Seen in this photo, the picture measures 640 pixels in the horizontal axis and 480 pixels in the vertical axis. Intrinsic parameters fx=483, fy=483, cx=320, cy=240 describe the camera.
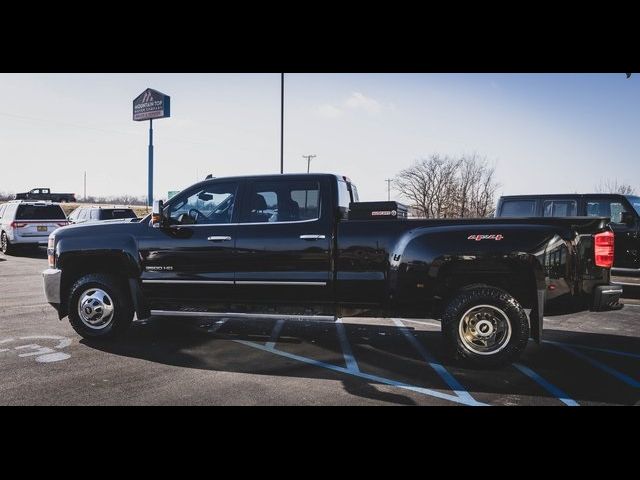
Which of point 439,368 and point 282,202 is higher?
point 282,202

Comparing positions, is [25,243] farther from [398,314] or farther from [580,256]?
[580,256]

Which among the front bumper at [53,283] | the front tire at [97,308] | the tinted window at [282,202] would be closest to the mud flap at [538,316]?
the tinted window at [282,202]

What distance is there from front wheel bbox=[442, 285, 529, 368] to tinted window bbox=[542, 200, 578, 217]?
264 inches

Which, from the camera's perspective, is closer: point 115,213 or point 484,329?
point 484,329

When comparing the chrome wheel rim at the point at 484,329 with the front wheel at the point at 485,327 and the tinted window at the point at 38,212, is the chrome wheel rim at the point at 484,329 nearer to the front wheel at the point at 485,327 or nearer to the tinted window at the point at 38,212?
the front wheel at the point at 485,327

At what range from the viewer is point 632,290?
9.98m

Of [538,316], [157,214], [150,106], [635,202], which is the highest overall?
[150,106]

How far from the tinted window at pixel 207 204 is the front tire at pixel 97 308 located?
3.86ft

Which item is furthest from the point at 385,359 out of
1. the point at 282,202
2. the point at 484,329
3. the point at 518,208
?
the point at 518,208

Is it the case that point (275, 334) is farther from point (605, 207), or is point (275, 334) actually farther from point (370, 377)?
point (605, 207)

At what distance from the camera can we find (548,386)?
14.2ft

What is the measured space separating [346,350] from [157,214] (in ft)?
8.93

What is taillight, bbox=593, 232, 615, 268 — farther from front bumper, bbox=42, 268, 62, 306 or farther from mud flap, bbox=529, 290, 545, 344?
front bumper, bbox=42, 268, 62, 306
